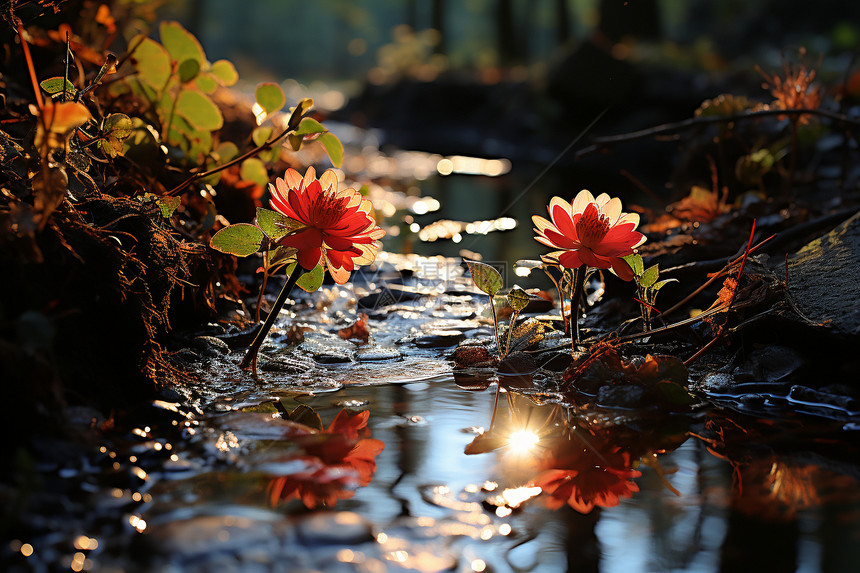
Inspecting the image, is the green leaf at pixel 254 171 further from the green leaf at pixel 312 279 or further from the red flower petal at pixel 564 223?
the red flower petal at pixel 564 223

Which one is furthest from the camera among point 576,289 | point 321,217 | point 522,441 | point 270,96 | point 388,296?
point 388,296

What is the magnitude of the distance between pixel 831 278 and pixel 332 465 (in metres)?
1.73

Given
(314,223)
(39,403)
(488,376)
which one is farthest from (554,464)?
(39,403)

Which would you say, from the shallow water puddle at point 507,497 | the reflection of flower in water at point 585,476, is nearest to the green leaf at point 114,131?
the shallow water puddle at point 507,497

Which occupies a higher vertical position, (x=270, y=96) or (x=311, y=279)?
(x=270, y=96)

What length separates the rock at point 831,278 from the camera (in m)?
2.03

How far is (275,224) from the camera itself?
189 centimetres

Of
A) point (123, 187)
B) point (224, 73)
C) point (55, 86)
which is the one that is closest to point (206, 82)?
point (224, 73)

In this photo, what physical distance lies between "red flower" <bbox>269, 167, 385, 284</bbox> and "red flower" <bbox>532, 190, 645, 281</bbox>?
482 mm

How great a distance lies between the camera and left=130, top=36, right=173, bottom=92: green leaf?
253 cm

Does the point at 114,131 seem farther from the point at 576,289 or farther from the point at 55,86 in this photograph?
the point at 576,289

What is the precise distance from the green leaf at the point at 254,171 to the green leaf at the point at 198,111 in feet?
1.15

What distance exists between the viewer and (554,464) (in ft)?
5.09

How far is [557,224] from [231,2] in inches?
2935
